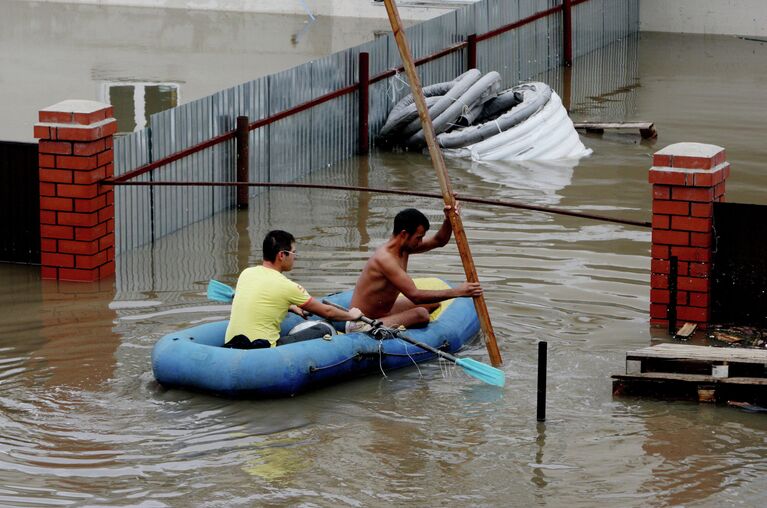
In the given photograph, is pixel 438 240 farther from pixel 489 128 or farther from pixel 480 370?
pixel 489 128

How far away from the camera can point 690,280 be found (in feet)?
38.0

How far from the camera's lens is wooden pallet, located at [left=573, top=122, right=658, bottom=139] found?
19.4 meters

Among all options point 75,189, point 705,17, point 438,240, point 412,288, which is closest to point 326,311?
point 412,288

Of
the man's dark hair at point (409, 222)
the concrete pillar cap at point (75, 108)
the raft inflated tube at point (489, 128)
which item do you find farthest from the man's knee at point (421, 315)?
the raft inflated tube at point (489, 128)

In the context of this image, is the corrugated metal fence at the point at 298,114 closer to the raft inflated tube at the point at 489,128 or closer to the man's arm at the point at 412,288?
the raft inflated tube at the point at 489,128

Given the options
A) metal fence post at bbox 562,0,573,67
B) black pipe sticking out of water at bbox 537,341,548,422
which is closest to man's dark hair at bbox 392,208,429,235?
black pipe sticking out of water at bbox 537,341,548,422

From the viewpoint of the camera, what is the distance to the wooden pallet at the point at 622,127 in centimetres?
1944

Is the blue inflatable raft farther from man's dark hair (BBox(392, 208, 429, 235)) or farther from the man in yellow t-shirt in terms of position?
man's dark hair (BBox(392, 208, 429, 235))

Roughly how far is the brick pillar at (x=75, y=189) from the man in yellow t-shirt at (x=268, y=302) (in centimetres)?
301

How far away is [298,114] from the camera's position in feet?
56.5

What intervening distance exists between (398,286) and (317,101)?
7.29 meters

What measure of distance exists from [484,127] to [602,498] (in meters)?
10.7

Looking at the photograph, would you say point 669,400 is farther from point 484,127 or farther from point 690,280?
point 484,127

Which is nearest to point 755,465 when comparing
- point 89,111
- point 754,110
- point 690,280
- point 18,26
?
point 690,280
